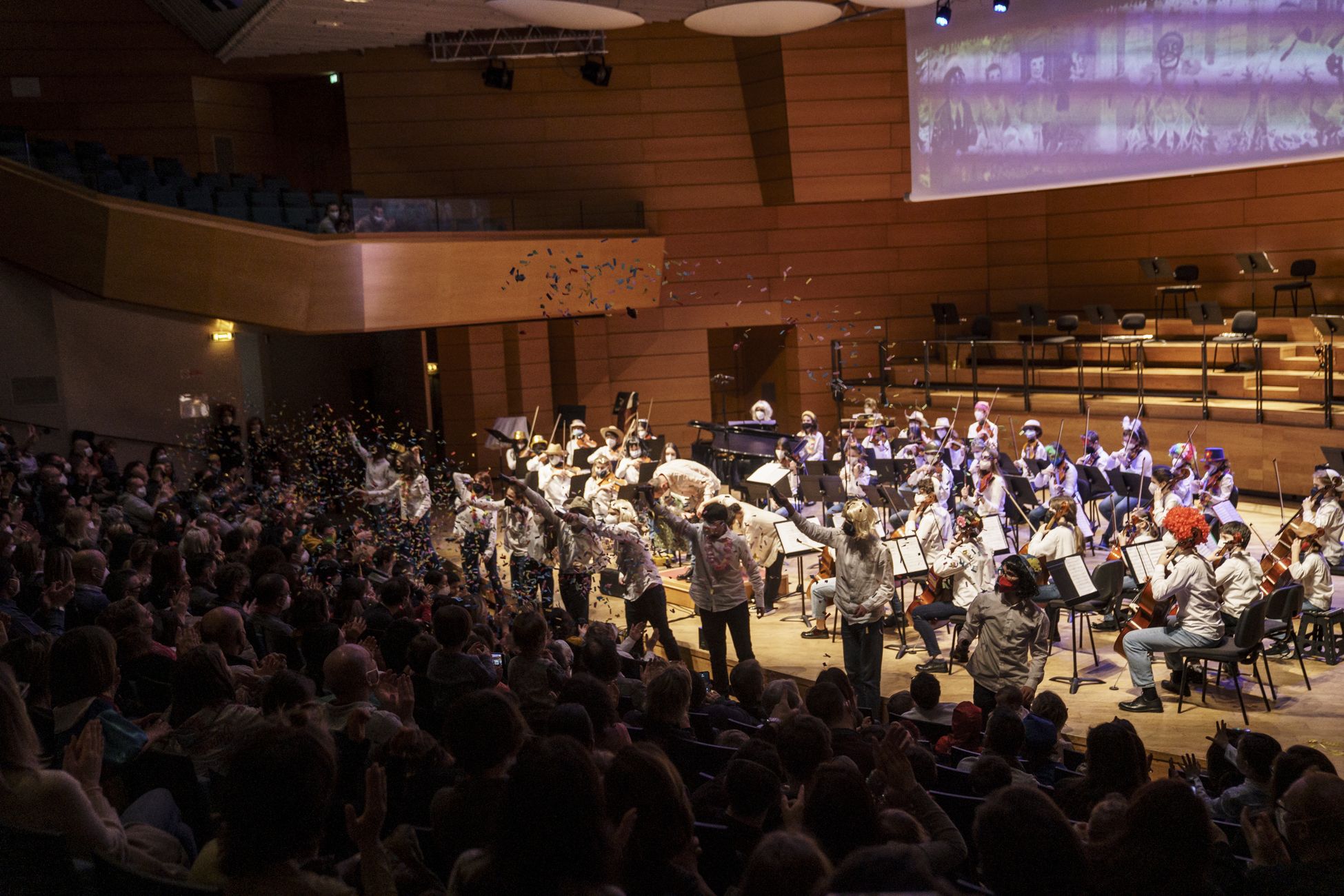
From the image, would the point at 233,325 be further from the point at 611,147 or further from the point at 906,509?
the point at 906,509

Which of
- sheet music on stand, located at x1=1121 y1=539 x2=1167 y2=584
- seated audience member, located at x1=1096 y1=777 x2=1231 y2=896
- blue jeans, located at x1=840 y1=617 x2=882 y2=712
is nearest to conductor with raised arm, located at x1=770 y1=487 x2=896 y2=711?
blue jeans, located at x1=840 y1=617 x2=882 y2=712

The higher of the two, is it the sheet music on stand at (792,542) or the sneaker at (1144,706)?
the sheet music on stand at (792,542)

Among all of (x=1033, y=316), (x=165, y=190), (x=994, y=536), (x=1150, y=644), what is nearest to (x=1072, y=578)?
(x=1150, y=644)

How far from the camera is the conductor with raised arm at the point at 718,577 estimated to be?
7.86 meters

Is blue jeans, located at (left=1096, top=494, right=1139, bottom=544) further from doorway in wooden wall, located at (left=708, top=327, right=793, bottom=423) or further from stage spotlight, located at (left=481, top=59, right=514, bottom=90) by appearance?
stage spotlight, located at (left=481, top=59, right=514, bottom=90)

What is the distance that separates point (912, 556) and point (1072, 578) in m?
1.41

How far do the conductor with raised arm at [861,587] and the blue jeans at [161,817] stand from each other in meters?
4.89

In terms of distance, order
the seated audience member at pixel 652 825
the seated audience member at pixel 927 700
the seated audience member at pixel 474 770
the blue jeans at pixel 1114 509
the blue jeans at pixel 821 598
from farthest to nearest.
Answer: the blue jeans at pixel 1114 509
the blue jeans at pixel 821 598
the seated audience member at pixel 927 700
the seated audience member at pixel 474 770
the seated audience member at pixel 652 825

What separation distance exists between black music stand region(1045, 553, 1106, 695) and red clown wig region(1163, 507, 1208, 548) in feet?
2.22

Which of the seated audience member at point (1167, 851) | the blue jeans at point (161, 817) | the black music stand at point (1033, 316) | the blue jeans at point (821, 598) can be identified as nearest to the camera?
the seated audience member at point (1167, 851)

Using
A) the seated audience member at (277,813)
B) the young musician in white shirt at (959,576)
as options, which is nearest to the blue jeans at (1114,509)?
the young musician in white shirt at (959,576)

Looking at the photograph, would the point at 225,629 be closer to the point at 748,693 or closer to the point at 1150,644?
the point at 748,693

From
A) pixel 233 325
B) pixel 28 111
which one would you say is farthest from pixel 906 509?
pixel 28 111

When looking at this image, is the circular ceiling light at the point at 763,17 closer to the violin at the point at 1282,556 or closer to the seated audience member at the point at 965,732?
the violin at the point at 1282,556
